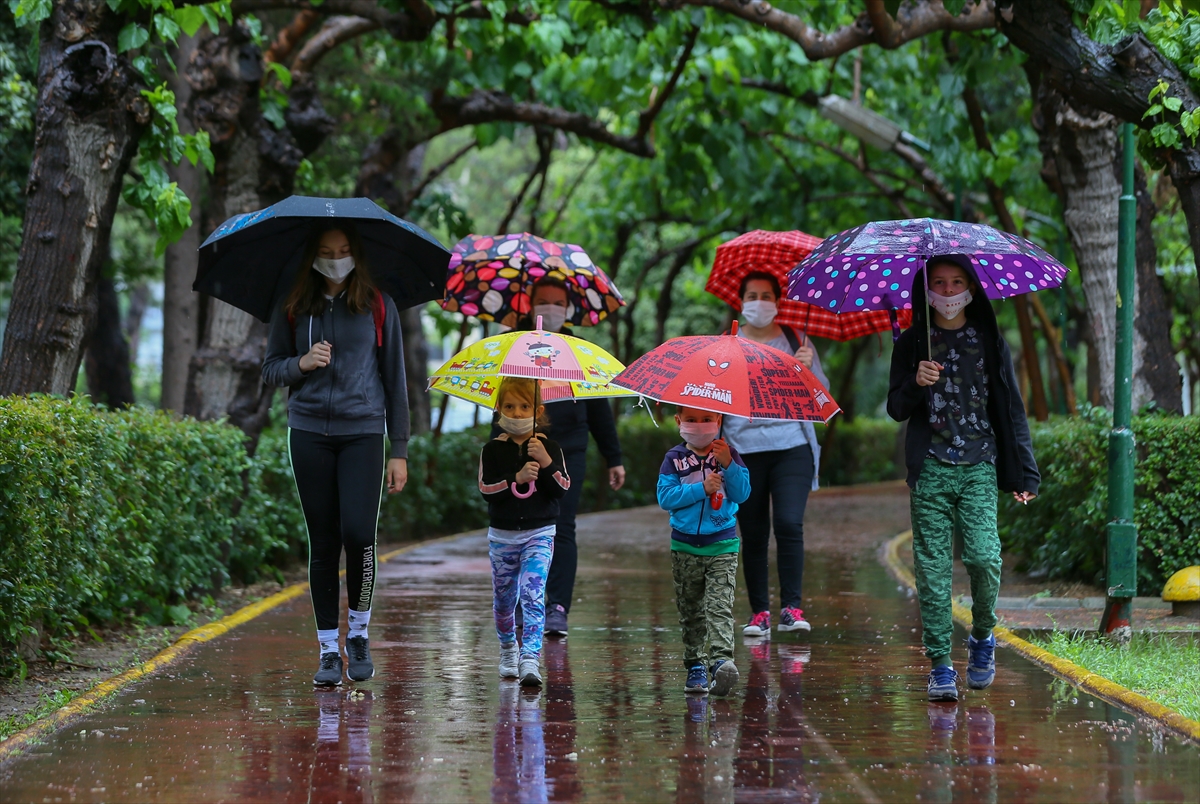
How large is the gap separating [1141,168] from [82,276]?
7.52 meters

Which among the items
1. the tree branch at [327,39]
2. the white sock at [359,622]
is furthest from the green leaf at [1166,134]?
the tree branch at [327,39]

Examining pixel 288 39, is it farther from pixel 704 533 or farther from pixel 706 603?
pixel 706 603

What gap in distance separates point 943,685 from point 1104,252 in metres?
5.30

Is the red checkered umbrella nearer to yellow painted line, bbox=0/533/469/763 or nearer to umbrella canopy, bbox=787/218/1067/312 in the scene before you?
umbrella canopy, bbox=787/218/1067/312

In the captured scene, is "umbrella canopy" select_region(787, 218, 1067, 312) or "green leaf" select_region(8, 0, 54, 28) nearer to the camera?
"umbrella canopy" select_region(787, 218, 1067, 312)

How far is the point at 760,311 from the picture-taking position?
305 inches

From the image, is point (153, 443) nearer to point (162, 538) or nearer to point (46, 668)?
point (162, 538)

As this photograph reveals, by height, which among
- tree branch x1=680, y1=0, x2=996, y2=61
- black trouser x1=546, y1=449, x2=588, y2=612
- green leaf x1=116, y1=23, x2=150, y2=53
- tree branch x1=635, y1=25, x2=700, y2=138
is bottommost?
black trouser x1=546, y1=449, x2=588, y2=612

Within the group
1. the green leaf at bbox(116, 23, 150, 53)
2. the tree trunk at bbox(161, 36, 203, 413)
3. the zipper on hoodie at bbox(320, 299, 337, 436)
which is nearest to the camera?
the zipper on hoodie at bbox(320, 299, 337, 436)

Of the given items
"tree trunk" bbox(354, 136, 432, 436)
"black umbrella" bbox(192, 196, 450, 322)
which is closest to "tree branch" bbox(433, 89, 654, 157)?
"tree trunk" bbox(354, 136, 432, 436)

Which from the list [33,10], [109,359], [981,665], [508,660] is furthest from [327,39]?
[981,665]

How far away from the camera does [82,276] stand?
26.6 feet

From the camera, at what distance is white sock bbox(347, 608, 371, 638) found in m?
6.27

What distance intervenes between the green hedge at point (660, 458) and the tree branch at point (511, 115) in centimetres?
742
